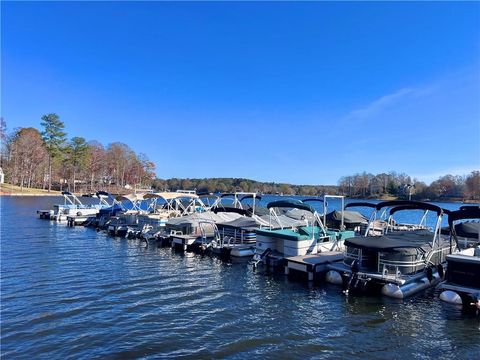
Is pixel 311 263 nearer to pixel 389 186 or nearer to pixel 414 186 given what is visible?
pixel 414 186

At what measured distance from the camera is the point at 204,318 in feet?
37.2

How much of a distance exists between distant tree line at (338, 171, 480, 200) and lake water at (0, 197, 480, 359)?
361 ft

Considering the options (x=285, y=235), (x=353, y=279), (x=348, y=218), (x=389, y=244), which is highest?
(x=348, y=218)

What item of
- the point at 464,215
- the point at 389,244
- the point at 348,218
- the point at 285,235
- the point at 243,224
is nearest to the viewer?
the point at 389,244

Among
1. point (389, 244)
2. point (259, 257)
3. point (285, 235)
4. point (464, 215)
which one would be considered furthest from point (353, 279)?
point (464, 215)

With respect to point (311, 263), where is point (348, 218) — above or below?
above

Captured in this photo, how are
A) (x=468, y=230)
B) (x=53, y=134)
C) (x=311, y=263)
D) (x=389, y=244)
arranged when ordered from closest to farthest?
1. (x=389, y=244)
2. (x=311, y=263)
3. (x=468, y=230)
4. (x=53, y=134)

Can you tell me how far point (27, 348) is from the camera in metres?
8.99

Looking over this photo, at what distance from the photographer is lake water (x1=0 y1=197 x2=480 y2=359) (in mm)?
9289

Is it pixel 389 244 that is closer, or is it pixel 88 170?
pixel 389 244

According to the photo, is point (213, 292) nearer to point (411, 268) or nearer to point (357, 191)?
point (411, 268)

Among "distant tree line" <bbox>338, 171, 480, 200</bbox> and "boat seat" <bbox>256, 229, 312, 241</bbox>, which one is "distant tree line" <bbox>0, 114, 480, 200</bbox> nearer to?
"distant tree line" <bbox>338, 171, 480, 200</bbox>

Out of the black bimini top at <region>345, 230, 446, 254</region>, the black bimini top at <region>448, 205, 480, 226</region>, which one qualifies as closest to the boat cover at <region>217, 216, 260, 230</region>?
the black bimini top at <region>345, 230, 446, 254</region>

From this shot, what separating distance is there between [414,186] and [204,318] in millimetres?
127536
